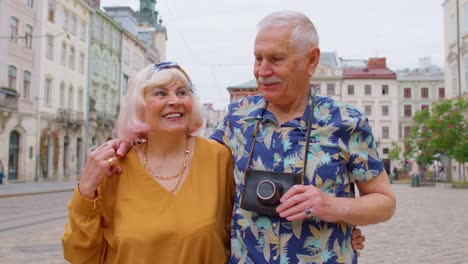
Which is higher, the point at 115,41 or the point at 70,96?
the point at 115,41

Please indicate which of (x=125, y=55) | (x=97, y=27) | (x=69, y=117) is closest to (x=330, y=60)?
(x=125, y=55)

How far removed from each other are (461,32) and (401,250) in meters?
34.8

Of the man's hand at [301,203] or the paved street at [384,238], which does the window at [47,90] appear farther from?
the man's hand at [301,203]

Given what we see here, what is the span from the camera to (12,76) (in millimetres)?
29906

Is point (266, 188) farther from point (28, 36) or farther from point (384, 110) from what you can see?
point (384, 110)

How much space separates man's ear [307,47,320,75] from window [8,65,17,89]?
30.2 metres

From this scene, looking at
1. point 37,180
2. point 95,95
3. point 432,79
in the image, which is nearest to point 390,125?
point 432,79

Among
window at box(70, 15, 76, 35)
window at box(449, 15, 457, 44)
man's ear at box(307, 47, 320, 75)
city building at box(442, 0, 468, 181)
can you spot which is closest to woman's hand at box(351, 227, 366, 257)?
man's ear at box(307, 47, 320, 75)

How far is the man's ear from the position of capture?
2.20 meters

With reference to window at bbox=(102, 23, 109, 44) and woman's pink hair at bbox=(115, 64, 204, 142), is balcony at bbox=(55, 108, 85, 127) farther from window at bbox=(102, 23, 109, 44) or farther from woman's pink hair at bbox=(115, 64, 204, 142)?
woman's pink hair at bbox=(115, 64, 204, 142)

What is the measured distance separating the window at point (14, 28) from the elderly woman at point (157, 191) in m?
29.2

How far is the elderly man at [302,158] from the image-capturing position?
212 cm

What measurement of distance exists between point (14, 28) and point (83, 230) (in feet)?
100

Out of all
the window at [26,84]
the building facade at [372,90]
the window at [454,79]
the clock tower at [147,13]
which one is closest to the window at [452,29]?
the window at [454,79]
